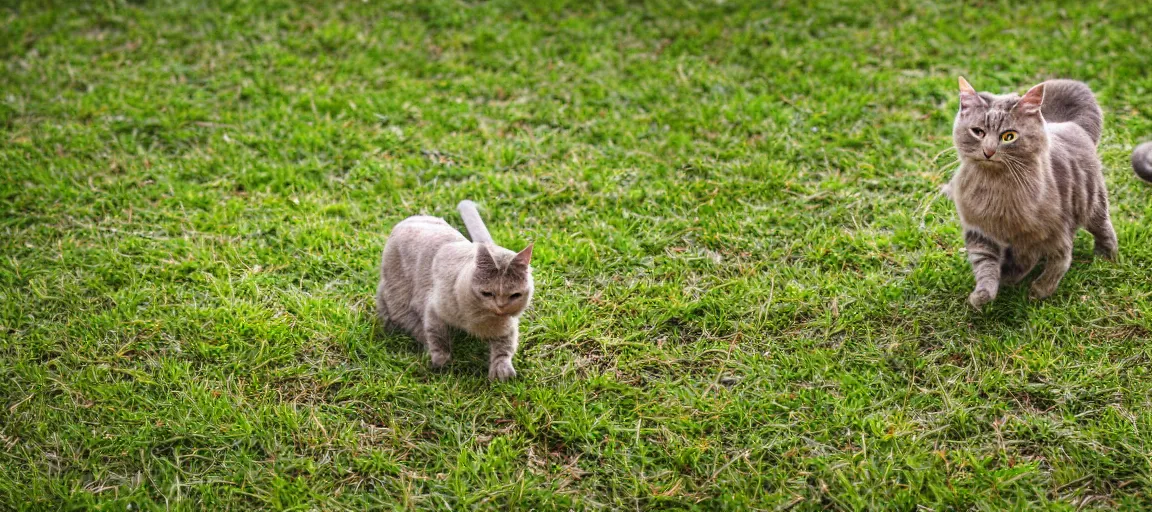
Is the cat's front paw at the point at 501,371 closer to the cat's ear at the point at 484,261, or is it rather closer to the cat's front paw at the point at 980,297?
the cat's ear at the point at 484,261

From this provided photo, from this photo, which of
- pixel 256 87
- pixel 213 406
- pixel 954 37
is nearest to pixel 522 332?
pixel 213 406

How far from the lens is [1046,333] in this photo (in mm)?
3117

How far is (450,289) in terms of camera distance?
9.89ft

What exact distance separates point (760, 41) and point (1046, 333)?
8.82 ft

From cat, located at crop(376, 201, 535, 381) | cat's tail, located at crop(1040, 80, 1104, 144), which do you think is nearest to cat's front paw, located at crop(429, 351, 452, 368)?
cat, located at crop(376, 201, 535, 381)

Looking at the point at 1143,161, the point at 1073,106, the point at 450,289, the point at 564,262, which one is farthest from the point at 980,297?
the point at 450,289

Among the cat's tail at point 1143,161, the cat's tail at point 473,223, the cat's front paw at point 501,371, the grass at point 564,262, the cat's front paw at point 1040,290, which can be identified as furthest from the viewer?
the cat's tail at point 1143,161

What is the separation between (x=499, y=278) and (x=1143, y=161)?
9.92 ft

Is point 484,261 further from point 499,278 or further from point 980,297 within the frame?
point 980,297

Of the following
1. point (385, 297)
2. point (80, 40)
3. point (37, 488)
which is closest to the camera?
point (37, 488)

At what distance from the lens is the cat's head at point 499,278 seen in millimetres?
2871

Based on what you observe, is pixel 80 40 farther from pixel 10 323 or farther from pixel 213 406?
pixel 213 406

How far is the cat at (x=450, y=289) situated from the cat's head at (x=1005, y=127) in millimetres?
1642

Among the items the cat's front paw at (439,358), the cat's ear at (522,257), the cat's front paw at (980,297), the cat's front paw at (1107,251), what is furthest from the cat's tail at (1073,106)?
the cat's front paw at (439,358)
